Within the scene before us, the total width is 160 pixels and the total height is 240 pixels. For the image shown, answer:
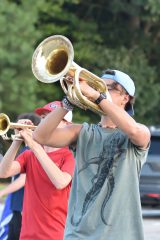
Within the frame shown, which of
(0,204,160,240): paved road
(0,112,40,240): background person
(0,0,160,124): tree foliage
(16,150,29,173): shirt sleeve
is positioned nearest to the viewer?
(16,150,29,173): shirt sleeve

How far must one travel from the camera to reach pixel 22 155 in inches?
232

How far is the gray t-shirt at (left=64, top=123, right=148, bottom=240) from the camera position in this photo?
14.2ft

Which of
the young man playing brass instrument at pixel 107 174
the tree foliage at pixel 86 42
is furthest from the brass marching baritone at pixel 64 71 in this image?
the tree foliage at pixel 86 42

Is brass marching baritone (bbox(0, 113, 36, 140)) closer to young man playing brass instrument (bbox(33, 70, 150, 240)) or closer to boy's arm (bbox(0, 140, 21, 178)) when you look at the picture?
boy's arm (bbox(0, 140, 21, 178))

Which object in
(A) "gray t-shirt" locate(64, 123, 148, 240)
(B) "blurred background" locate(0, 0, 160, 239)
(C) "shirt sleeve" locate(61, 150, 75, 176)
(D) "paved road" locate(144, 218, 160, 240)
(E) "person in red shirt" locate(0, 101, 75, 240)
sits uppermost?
(B) "blurred background" locate(0, 0, 160, 239)

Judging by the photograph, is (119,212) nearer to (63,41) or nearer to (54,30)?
(63,41)

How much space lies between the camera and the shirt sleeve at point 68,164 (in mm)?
5568

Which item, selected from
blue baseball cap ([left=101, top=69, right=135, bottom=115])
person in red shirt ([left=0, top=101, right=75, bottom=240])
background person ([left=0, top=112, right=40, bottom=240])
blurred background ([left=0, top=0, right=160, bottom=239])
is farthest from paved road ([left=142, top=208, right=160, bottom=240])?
blurred background ([left=0, top=0, right=160, bottom=239])

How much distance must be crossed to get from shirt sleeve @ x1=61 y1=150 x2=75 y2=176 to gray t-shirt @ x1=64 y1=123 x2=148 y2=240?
1055mm

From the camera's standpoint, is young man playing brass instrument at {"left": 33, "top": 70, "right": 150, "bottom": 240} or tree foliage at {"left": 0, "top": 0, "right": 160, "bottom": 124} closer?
young man playing brass instrument at {"left": 33, "top": 70, "right": 150, "bottom": 240}

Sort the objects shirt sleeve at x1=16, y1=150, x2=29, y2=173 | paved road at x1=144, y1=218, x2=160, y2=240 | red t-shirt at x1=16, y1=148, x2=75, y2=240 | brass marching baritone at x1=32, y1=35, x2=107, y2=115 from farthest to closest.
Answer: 1. paved road at x1=144, y1=218, x2=160, y2=240
2. shirt sleeve at x1=16, y1=150, x2=29, y2=173
3. red t-shirt at x1=16, y1=148, x2=75, y2=240
4. brass marching baritone at x1=32, y1=35, x2=107, y2=115

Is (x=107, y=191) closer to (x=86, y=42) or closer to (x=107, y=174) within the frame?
(x=107, y=174)

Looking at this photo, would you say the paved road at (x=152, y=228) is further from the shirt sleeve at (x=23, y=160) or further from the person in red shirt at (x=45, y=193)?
the person in red shirt at (x=45, y=193)

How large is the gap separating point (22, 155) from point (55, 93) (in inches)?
811
